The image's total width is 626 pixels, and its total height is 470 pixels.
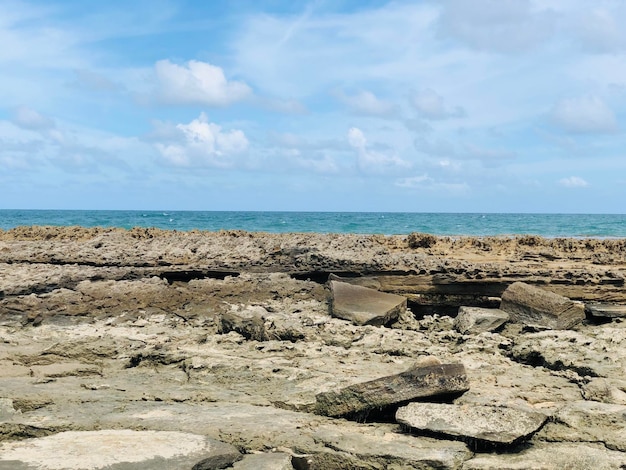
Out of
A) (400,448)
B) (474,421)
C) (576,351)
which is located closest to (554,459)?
(474,421)

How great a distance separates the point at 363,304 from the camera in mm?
6211

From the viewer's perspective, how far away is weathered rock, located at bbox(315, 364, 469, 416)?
3.82 meters

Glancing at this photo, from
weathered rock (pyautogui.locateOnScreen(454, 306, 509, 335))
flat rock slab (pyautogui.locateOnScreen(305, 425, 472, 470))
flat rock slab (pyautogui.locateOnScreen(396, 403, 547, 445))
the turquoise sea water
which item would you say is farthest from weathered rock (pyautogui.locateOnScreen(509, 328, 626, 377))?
the turquoise sea water

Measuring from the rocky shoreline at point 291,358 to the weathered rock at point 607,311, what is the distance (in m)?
0.02

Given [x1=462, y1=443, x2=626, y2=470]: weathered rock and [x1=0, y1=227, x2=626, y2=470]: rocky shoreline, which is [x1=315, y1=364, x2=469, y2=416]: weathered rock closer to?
[x1=0, y1=227, x2=626, y2=470]: rocky shoreline

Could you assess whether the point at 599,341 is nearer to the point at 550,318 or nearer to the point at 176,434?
the point at 550,318

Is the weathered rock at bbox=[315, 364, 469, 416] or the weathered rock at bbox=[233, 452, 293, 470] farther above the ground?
the weathered rock at bbox=[315, 364, 469, 416]

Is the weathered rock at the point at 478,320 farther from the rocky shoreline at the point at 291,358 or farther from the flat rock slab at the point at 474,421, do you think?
the flat rock slab at the point at 474,421

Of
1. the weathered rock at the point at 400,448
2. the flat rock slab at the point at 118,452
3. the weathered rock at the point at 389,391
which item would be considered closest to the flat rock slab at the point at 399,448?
the weathered rock at the point at 400,448

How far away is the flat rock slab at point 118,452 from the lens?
3.00 meters

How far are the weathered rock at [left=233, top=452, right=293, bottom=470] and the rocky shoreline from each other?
0.6 inches

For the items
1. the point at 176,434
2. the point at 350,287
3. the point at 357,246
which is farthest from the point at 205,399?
the point at 357,246

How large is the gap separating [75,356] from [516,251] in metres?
6.45

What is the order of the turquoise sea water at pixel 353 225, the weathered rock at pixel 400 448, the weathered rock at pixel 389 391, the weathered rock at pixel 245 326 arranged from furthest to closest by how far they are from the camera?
1. the turquoise sea water at pixel 353 225
2. the weathered rock at pixel 245 326
3. the weathered rock at pixel 389 391
4. the weathered rock at pixel 400 448
